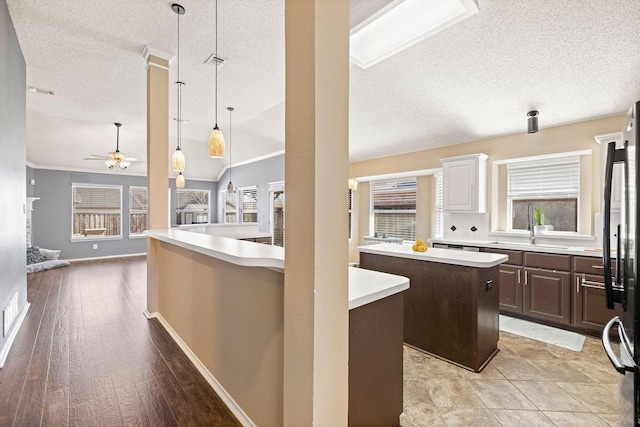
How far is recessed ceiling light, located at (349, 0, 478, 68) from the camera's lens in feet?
8.05

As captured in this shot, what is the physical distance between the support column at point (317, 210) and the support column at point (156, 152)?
2765 mm

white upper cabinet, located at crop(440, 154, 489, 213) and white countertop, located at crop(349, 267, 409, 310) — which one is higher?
white upper cabinet, located at crop(440, 154, 489, 213)

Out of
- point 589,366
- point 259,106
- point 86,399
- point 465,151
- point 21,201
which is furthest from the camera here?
point 259,106

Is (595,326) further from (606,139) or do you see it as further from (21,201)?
(21,201)

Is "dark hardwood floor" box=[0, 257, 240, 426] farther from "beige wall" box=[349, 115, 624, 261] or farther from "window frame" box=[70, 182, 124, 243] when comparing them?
"window frame" box=[70, 182, 124, 243]

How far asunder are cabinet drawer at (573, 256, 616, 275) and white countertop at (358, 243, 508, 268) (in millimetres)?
1378

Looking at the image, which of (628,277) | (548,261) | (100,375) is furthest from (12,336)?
(548,261)

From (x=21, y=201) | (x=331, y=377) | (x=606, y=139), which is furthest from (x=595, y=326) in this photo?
(x=21, y=201)

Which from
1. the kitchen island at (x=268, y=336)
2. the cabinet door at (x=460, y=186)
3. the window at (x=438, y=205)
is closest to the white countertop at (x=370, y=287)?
the kitchen island at (x=268, y=336)

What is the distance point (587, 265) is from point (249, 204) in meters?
7.51

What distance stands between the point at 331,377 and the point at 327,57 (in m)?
1.16

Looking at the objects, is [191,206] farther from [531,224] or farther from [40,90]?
[531,224]

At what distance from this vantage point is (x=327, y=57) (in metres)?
1.03

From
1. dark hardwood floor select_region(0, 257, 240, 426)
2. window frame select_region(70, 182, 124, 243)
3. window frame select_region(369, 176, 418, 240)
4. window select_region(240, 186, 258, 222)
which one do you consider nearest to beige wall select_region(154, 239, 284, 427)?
dark hardwood floor select_region(0, 257, 240, 426)
